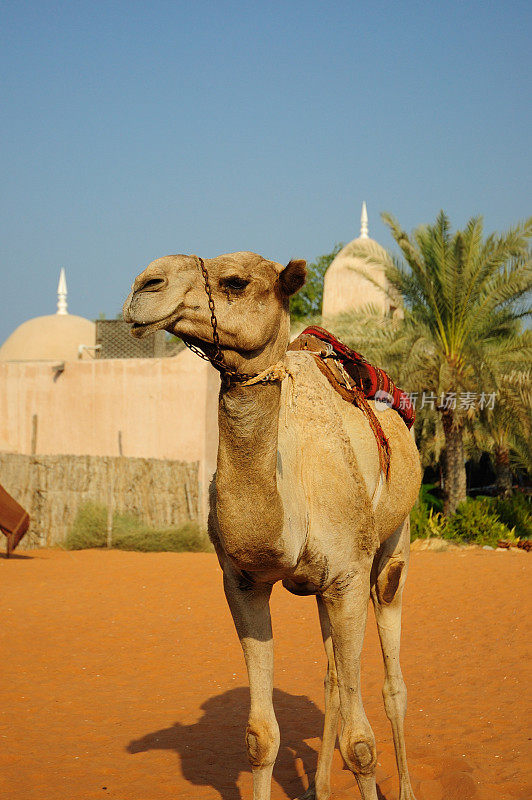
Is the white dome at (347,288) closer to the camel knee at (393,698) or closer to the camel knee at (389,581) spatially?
the camel knee at (389,581)

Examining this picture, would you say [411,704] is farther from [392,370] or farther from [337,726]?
[392,370]

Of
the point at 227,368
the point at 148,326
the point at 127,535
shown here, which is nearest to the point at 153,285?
the point at 148,326

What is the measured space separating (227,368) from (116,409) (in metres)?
16.2

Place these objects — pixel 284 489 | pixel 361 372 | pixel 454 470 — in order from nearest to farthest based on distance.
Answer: pixel 284 489, pixel 361 372, pixel 454 470

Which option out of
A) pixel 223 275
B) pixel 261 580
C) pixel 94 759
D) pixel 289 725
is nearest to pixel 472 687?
pixel 289 725

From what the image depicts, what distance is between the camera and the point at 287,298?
3.01 metres

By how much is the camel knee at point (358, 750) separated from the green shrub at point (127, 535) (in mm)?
12486

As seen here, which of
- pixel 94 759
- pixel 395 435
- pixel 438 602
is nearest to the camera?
pixel 395 435

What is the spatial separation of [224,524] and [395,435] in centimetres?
201

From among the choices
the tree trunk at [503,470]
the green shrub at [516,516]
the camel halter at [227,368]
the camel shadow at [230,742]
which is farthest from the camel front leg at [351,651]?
the tree trunk at [503,470]

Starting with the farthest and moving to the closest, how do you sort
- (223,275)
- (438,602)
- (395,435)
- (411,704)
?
(438,602)
(411,704)
(395,435)
(223,275)

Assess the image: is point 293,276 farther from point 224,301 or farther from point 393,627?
point 393,627

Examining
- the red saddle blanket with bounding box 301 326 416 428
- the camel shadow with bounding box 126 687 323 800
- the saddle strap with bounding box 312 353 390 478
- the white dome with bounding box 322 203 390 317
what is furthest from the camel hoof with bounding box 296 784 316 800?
the white dome with bounding box 322 203 390 317

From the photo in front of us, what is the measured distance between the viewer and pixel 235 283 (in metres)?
2.88
